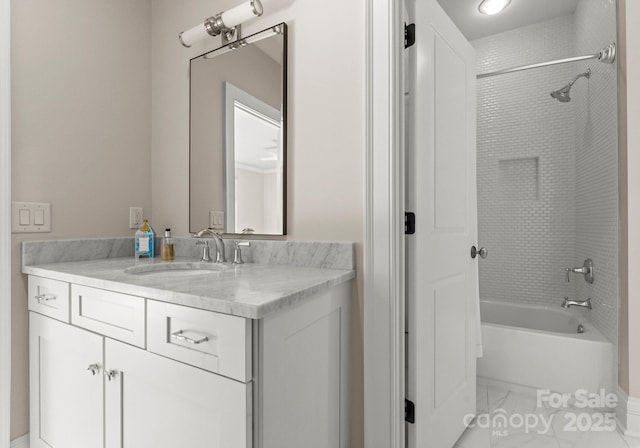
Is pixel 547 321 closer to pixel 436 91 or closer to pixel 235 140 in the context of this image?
pixel 436 91

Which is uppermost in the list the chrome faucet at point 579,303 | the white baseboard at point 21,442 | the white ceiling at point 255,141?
the white ceiling at point 255,141

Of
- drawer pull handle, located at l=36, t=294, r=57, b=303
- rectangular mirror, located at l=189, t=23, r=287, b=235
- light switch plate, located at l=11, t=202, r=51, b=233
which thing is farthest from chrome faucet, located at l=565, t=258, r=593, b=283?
light switch plate, located at l=11, t=202, r=51, b=233

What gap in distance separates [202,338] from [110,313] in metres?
0.44

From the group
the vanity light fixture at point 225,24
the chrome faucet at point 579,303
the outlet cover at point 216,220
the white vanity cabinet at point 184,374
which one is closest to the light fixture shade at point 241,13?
the vanity light fixture at point 225,24

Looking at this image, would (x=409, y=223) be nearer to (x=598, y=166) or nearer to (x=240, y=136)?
(x=240, y=136)

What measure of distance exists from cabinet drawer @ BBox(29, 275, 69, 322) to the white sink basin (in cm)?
25

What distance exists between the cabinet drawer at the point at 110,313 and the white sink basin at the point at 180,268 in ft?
0.78

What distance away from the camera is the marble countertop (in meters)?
0.82

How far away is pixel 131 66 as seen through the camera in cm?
183

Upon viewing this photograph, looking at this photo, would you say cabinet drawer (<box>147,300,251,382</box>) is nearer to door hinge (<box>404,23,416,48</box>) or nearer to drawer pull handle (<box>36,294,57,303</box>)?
drawer pull handle (<box>36,294,57,303</box>)

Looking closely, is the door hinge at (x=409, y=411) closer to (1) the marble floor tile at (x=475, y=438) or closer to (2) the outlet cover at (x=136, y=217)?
(1) the marble floor tile at (x=475, y=438)

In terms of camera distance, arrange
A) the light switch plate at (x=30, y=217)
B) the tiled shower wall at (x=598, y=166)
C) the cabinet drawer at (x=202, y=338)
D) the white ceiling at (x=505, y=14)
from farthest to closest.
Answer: the white ceiling at (x=505, y=14), the tiled shower wall at (x=598, y=166), the light switch plate at (x=30, y=217), the cabinet drawer at (x=202, y=338)

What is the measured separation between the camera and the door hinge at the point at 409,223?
1263 millimetres

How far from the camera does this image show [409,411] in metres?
1.28
